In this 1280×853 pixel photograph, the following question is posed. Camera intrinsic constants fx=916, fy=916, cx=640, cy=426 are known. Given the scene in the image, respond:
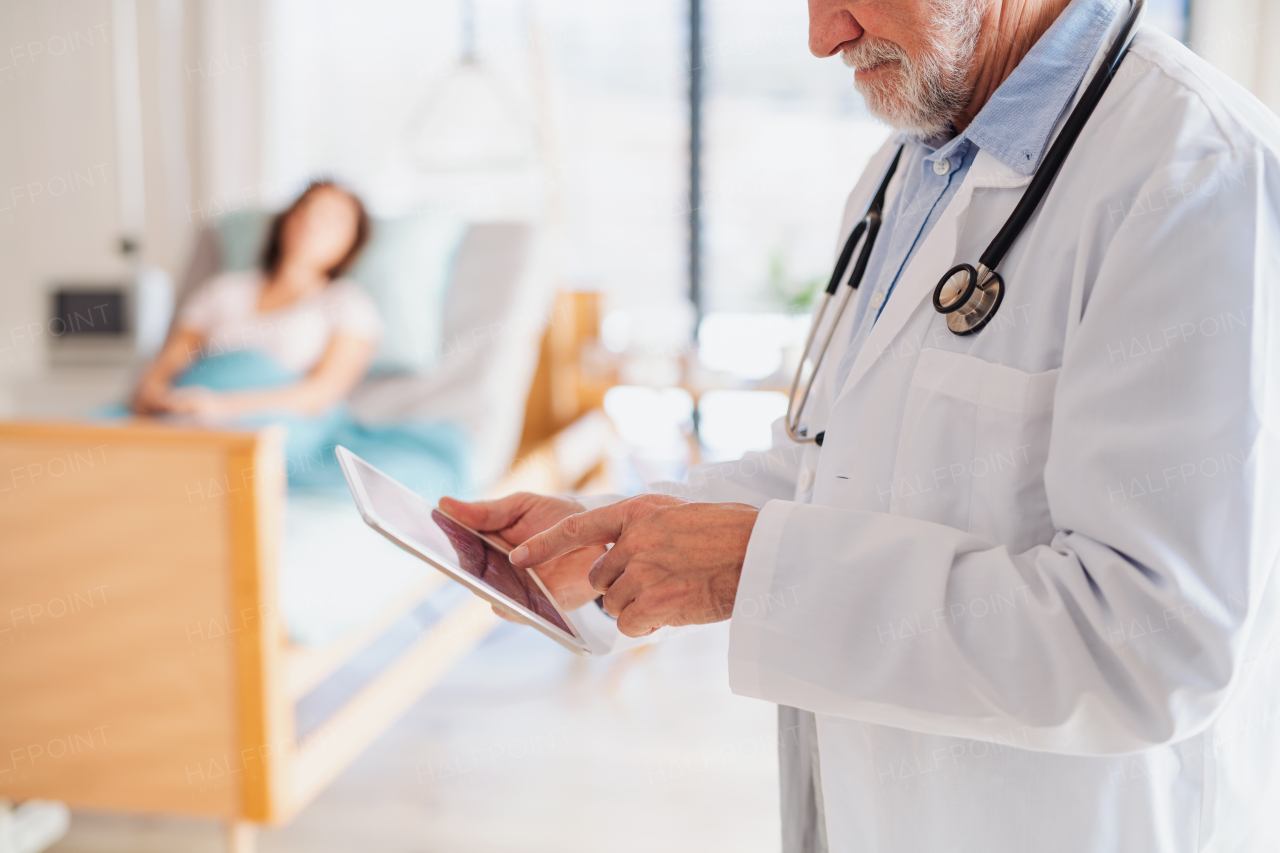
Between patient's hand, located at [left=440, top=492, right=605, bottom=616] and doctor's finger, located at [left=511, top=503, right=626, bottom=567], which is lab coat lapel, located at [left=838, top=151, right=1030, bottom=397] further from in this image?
patient's hand, located at [left=440, top=492, right=605, bottom=616]

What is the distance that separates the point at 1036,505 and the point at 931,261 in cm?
22

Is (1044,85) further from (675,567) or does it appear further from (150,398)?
(150,398)

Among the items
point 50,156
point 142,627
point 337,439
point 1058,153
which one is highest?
point 50,156

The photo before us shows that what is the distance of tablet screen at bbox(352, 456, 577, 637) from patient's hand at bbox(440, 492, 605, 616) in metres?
0.04

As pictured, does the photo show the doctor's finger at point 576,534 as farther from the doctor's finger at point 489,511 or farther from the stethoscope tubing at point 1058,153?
the stethoscope tubing at point 1058,153

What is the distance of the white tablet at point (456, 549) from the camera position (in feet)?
2.26

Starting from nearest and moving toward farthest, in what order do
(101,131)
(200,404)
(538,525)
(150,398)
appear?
(538,525)
(200,404)
(150,398)
(101,131)

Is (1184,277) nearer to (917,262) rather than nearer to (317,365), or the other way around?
(917,262)

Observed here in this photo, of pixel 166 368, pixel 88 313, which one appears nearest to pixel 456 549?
pixel 166 368

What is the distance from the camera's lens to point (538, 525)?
954 millimetres

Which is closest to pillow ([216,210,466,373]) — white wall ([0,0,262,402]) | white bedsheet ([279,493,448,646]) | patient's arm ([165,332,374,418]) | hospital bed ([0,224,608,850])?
patient's arm ([165,332,374,418])

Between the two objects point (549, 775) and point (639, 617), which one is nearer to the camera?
point (639, 617)

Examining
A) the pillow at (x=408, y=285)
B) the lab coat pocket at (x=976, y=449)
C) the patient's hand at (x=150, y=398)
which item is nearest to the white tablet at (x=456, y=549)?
the lab coat pocket at (x=976, y=449)

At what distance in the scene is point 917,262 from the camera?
0.76 metres
